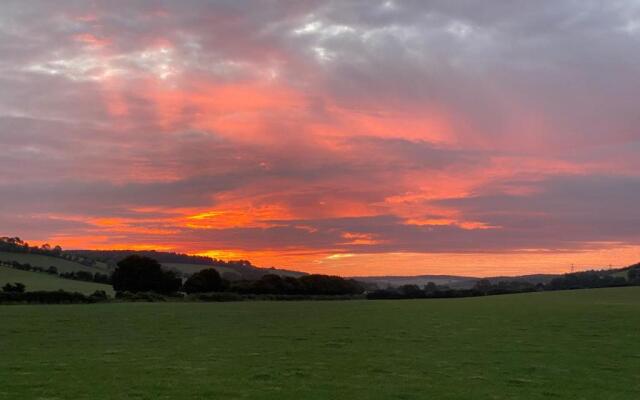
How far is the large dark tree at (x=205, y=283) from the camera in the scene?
390 feet

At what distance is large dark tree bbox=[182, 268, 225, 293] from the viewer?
390ft

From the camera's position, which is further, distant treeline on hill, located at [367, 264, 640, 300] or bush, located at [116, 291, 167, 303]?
distant treeline on hill, located at [367, 264, 640, 300]

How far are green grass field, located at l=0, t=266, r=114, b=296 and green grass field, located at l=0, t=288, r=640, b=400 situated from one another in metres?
65.2

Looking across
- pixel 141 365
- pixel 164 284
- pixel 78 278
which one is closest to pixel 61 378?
pixel 141 365

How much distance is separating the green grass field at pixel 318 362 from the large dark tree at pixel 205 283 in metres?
82.5

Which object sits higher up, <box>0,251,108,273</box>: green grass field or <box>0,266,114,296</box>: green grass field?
<box>0,251,108,273</box>: green grass field

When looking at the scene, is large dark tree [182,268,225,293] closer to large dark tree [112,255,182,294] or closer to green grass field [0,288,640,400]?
large dark tree [112,255,182,294]

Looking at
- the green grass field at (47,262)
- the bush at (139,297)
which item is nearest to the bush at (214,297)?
the bush at (139,297)

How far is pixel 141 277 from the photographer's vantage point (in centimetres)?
11019

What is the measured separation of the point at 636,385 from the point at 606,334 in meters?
17.2

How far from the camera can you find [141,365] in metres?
19.8

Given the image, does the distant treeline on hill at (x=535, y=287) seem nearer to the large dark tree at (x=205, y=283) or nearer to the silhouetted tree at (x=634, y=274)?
the silhouetted tree at (x=634, y=274)

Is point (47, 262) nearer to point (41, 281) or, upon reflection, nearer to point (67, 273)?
point (67, 273)

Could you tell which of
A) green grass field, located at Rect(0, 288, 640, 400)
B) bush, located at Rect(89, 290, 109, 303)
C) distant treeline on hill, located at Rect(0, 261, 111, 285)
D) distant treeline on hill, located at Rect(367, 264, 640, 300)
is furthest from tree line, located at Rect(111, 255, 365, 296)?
green grass field, located at Rect(0, 288, 640, 400)
